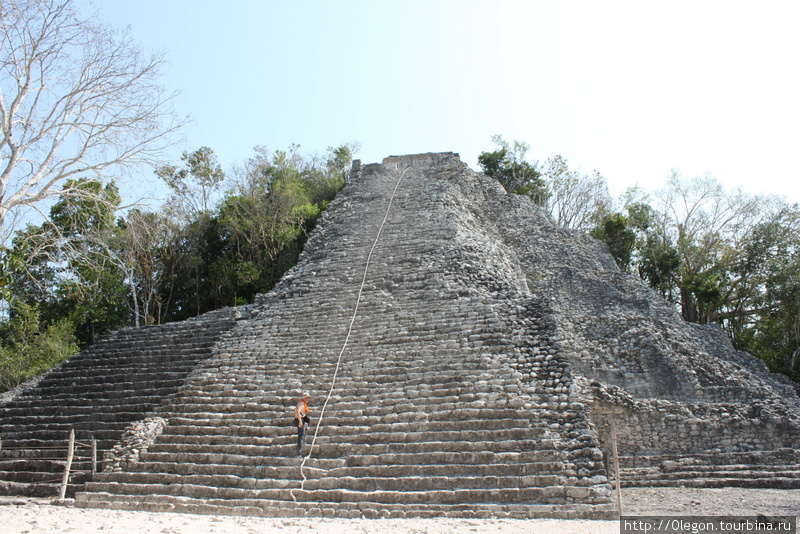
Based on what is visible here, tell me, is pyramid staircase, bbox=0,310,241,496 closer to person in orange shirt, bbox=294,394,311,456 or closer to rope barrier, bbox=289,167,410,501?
rope barrier, bbox=289,167,410,501

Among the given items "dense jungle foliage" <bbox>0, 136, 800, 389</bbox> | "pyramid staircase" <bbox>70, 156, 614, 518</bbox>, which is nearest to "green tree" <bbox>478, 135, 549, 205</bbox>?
"dense jungle foliage" <bbox>0, 136, 800, 389</bbox>

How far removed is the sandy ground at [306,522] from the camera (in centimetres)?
477

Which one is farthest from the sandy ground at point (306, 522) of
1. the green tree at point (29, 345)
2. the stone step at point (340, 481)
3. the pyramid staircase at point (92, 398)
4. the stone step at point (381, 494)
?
the green tree at point (29, 345)

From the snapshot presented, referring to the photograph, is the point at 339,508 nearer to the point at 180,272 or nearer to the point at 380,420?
the point at 380,420

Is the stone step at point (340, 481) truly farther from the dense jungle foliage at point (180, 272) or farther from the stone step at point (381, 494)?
the dense jungle foliage at point (180, 272)

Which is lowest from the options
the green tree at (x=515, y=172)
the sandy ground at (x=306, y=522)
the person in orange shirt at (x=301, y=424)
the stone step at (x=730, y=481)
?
the sandy ground at (x=306, y=522)

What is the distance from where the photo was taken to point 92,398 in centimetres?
895

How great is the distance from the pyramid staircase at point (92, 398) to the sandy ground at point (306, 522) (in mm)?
1271

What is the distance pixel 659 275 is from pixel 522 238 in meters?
7.47

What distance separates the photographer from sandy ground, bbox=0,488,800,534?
188 inches

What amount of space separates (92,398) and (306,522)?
5667 mm

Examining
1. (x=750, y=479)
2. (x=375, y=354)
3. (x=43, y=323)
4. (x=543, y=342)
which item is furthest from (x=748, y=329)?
(x=43, y=323)

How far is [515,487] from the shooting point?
216 inches

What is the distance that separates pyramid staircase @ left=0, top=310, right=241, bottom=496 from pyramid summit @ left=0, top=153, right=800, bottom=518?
0.14 ft
